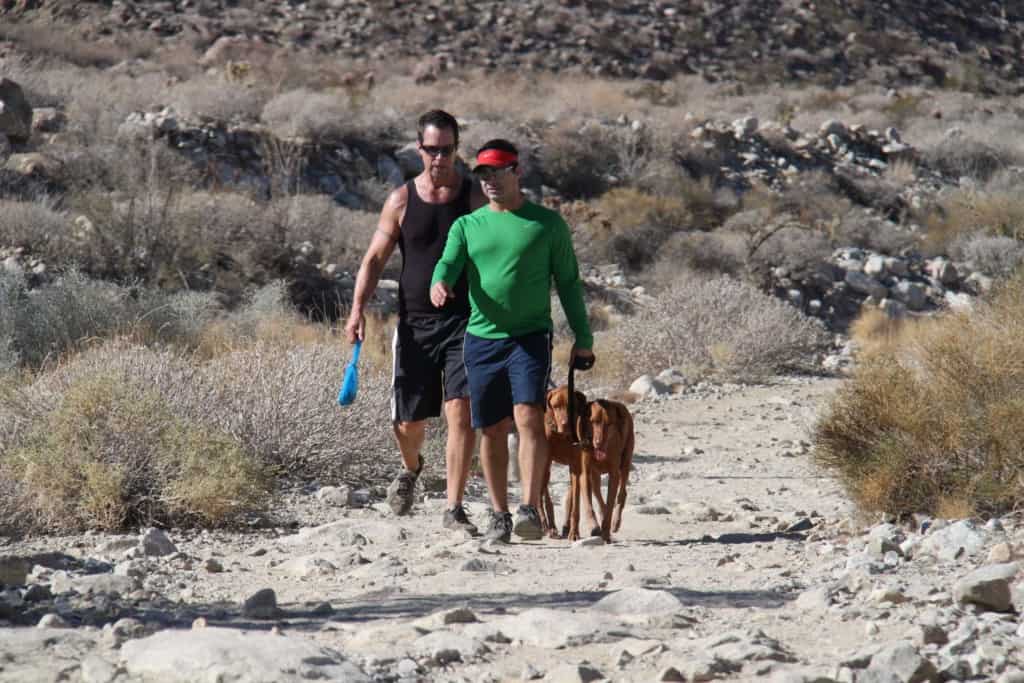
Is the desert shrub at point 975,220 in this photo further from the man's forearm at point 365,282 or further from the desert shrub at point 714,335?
the man's forearm at point 365,282

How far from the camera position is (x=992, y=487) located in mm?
7461

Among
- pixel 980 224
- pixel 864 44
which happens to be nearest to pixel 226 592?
pixel 980 224

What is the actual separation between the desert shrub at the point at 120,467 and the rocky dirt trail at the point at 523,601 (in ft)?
0.72

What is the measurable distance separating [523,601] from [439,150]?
251 cm

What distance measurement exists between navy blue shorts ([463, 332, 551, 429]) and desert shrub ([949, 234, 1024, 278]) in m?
19.5

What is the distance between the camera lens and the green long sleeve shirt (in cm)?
717

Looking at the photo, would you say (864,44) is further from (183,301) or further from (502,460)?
(502,460)

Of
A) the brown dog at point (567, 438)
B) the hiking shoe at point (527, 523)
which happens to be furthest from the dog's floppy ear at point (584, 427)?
the hiking shoe at point (527, 523)

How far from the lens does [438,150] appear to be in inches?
296

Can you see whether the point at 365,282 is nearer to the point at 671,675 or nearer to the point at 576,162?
the point at 671,675

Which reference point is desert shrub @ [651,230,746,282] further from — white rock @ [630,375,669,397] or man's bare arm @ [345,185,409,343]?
man's bare arm @ [345,185,409,343]

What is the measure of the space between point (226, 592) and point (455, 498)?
161 centimetres

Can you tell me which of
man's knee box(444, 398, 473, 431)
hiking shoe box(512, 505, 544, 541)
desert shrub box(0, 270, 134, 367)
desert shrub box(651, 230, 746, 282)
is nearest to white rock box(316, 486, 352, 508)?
man's knee box(444, 398, 473, 431)

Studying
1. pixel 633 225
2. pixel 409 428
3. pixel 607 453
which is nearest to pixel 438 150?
pixel 409 428
